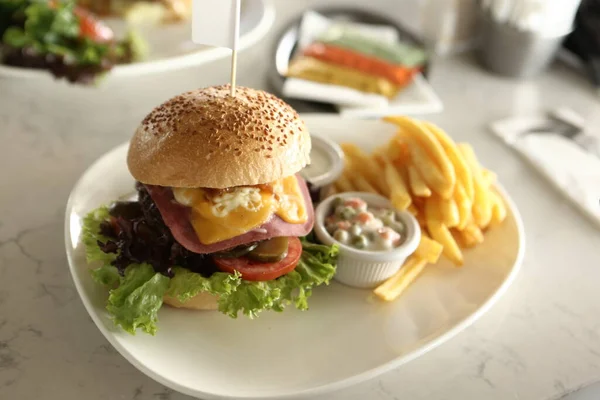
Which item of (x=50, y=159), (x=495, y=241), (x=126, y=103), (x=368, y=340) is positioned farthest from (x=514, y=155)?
(x=50, y=159)

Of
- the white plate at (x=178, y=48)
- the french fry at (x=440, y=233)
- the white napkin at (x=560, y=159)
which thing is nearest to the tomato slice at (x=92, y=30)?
the white plate at (x=178, y=48)

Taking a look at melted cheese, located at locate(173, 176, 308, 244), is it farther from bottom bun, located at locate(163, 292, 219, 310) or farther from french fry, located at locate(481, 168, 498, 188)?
french fry, located at locate(481, 168, 498, 188)

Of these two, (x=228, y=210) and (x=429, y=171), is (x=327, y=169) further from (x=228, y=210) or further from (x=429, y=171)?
(x=228, y=210)

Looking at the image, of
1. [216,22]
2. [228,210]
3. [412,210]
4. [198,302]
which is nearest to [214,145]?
[228,210]

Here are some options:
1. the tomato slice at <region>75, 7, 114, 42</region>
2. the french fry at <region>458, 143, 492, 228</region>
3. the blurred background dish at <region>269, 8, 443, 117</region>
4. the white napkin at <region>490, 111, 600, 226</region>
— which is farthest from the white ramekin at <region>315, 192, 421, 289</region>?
the tomato slice at <region>75, 7, 114, 42</region>

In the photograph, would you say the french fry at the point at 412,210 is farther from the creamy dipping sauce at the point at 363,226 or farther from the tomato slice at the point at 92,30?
the tomato slice at the point at 92,30
